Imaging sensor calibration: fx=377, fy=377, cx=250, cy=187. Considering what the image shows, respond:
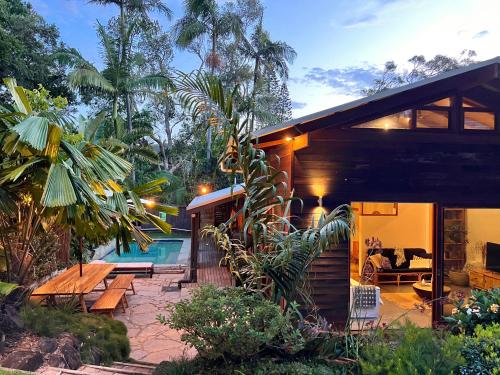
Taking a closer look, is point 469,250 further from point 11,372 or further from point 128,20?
point 128,20

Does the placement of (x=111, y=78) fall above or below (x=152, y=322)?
above

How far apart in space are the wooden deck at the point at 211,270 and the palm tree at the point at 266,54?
13.1 m

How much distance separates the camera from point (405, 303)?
8.86 m

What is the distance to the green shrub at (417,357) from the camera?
119 inches

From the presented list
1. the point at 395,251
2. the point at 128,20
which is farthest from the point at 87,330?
the point at 128,20

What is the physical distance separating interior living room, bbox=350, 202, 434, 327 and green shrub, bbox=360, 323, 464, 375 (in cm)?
529

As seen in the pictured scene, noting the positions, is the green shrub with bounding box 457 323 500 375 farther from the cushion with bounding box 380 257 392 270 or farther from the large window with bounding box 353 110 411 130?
the cushion with bounding box 380 257 392 270

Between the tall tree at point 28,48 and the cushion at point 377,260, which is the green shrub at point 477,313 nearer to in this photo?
the cushion at point 377,260

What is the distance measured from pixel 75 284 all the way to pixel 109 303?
2.68 feet

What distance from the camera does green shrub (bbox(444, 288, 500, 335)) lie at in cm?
419

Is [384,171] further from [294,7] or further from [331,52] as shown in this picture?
[331,52]

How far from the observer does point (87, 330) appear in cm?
552

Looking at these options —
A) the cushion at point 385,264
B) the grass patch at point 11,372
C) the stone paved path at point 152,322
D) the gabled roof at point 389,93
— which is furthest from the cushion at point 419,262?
the grass patch at point 11,372

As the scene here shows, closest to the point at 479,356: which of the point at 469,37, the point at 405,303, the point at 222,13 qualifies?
the point at 405,303
